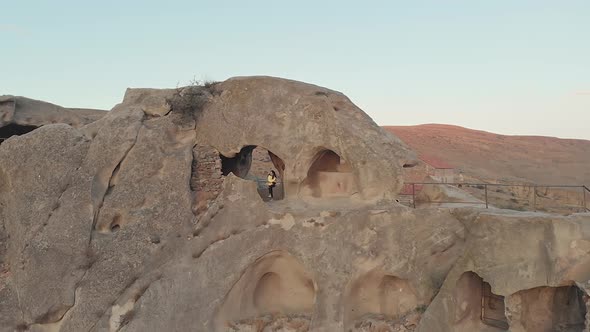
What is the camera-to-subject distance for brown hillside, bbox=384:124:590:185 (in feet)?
128

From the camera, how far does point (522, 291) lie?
10.1m

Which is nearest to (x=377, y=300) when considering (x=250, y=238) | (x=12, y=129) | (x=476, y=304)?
(x=476, y=304)

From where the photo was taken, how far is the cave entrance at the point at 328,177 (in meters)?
13.1

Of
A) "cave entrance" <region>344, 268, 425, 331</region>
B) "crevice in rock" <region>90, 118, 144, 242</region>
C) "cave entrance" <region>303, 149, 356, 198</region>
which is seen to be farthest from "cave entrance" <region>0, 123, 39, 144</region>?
"cave entrance" <region>344, 268, 425, 331</region>

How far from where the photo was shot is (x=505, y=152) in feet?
156

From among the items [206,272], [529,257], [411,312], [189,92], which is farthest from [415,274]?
[189,92]

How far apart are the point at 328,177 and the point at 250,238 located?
2.90 meters

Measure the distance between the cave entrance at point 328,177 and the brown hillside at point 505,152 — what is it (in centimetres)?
2437

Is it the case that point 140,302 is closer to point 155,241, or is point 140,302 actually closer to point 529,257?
point 155,241

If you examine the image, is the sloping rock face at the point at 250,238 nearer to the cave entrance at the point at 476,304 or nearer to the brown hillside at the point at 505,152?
the cave entrance at the point at 476,304

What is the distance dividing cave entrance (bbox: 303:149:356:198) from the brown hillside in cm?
2437

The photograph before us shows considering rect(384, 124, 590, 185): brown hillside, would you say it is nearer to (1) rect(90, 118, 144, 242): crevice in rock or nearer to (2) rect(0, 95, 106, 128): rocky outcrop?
(2) rect(0, 95, 106, 128): rocky outcrop

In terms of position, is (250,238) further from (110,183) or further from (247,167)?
(247,167)

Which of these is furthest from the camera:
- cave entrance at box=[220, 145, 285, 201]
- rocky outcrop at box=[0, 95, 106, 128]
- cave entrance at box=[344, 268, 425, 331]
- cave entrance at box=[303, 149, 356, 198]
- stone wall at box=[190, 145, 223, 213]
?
rocky outcrop at box=[0, 95, 106, 128]
